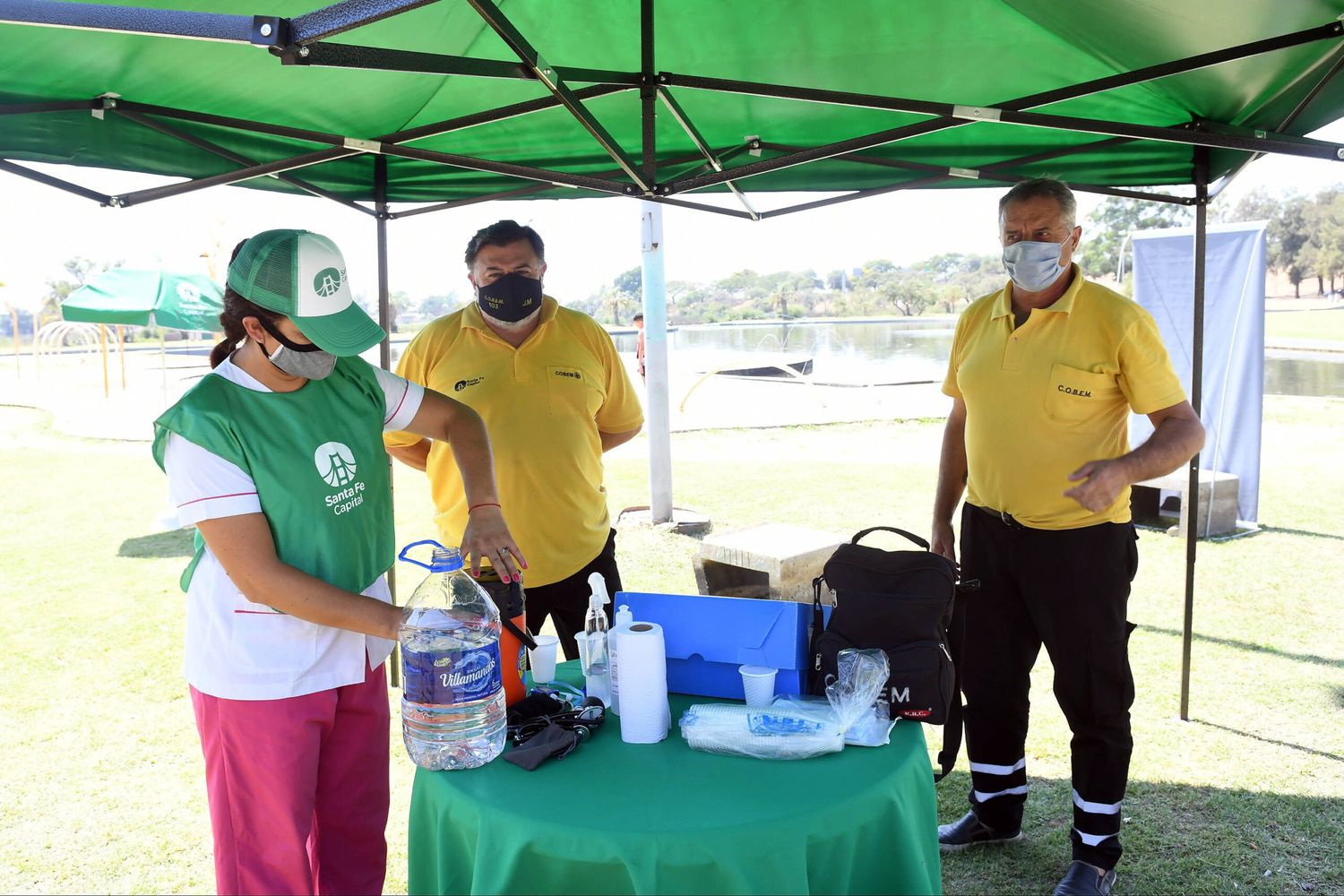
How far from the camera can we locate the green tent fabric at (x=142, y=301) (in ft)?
40.0

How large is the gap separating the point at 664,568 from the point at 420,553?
1.75 m

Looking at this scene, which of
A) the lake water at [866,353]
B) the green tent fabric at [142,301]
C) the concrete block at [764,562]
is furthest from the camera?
the lake water at [866,353]

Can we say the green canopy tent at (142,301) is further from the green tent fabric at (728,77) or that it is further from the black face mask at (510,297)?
the black face mask at (510,297)

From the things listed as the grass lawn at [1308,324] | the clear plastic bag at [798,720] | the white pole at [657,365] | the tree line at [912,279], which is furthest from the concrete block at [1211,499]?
the tree line at [912,279]

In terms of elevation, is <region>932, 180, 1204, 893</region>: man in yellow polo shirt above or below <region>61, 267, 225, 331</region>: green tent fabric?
below

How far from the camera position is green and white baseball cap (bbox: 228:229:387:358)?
164cm

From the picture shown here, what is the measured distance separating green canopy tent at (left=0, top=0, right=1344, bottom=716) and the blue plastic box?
4.14 ft

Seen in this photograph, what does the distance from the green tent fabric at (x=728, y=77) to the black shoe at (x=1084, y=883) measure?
2.33 meters

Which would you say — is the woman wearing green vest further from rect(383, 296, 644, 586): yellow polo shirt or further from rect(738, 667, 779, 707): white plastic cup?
rect(383, 296, 644, 586): yellow polo shirt

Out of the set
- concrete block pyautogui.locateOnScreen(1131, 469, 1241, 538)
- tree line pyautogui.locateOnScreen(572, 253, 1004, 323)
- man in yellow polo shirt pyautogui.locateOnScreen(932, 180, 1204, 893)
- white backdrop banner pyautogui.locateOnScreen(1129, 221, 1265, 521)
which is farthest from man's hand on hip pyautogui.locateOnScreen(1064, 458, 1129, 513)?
tree line pyautogui.locateOnScreen(572, 253, 1004, 323)

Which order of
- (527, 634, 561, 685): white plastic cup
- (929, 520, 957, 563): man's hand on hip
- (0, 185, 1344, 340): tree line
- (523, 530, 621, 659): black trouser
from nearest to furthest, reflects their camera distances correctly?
(527, 634, 561, 685): white plastic cup, (523, 530, 621, 659): black trouser, (929, 520, 957, 563): man's hand on hip, (0, 185, 1344, 340): tree line

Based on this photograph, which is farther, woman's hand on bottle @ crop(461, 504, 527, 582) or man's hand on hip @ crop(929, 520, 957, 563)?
man's hand on hip @ crop(929, 520, 957, 563)

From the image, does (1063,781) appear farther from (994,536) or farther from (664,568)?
(664,568)

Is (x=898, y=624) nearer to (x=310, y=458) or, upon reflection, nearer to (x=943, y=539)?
(x=943, y=539)
